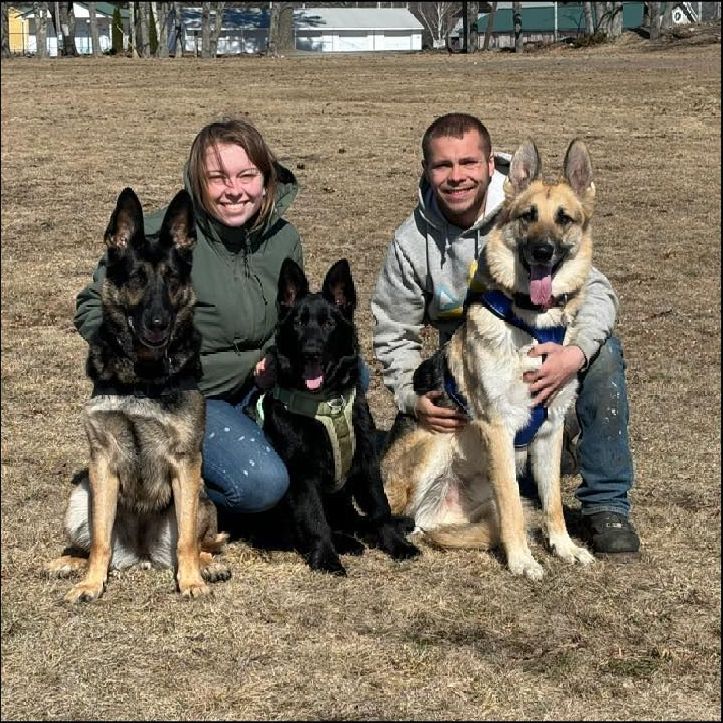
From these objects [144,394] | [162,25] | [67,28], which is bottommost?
[144,394]

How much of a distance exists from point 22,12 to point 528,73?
44.1m

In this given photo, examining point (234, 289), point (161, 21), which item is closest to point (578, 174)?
point (234, 289)

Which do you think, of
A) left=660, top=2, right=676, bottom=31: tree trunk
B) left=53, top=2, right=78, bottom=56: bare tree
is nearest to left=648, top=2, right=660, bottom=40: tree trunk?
left=660, top=2, right=676, bottom=31: tree trunk

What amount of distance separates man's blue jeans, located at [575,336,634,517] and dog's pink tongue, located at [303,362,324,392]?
3.68 ft

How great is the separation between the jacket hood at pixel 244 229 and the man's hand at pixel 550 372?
47.6 inches

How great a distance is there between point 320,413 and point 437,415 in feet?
1.85

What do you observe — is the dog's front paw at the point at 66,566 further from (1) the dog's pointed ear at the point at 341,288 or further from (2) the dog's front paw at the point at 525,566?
(2) the dog's front paw at the point at 525,566

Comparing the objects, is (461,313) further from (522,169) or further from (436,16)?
(436,16)

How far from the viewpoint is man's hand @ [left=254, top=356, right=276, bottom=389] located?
4422 millimetres

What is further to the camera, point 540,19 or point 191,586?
point 540,19

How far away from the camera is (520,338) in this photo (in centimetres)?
420

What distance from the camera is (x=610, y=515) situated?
177 inches

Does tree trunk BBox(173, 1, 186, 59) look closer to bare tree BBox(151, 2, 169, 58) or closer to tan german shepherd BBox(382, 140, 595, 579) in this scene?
bare tree BBox(151, 2, 169, 58)

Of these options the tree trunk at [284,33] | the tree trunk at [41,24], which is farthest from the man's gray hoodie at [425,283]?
the tree trunk at [41,24]
